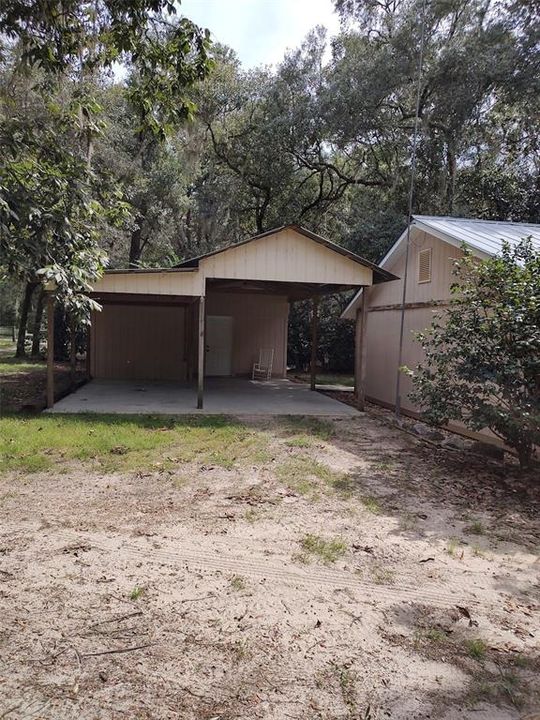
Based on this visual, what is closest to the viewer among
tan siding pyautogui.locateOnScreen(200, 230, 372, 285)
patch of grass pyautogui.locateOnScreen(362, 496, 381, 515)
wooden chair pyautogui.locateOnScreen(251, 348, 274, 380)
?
patch of grass pyautogui.locateOnScreen(362, 496, 381, 515)

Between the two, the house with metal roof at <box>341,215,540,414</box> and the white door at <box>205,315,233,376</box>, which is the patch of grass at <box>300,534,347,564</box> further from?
the white door at <box>205,315,233,376</box>

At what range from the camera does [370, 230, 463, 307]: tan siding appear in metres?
9.28

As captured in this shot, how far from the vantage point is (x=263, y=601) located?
3146mm

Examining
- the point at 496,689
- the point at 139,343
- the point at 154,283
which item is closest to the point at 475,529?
the point at 496,689

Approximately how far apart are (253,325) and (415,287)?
6.31 meters

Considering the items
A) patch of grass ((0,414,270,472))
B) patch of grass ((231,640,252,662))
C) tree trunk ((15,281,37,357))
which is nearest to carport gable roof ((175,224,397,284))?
patch of grass ((0,414,270,472))

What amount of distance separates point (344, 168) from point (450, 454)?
1400 cm

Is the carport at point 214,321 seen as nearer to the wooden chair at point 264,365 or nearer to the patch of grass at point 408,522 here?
the wooden chair at point 264,365

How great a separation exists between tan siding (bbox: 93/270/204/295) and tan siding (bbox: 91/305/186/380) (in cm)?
559

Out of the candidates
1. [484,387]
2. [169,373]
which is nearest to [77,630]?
[484,387]

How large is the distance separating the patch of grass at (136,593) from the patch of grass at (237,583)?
1.88 feet

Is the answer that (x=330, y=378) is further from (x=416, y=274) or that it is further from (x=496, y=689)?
(x=496, y=689)

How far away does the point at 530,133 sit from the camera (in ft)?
54.1

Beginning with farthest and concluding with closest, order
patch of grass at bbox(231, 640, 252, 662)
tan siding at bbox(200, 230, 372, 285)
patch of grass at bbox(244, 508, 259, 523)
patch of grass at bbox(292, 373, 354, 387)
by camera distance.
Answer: patch of grass at bbox(292, 373, 354, 387) < tan siding at bbox(200, 230, 372, 285) < patch of grass at bbox(244, 508, 259, 523) < patch of grass at bbox(231, 640, 252, 662)
